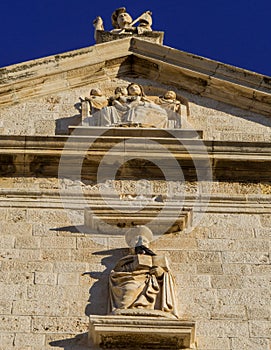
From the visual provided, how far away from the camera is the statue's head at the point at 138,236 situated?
36.7 ft

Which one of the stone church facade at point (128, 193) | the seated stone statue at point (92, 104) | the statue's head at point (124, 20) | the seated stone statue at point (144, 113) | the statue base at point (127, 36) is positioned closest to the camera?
the stone church facade at point (128, 193)

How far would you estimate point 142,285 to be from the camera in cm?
1054

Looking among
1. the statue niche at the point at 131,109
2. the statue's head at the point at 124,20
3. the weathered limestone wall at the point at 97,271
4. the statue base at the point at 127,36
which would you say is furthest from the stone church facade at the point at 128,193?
the statue's head at the point at 124,20

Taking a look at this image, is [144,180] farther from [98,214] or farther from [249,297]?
→ [249,297]

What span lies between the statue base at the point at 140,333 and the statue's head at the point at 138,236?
1.30m

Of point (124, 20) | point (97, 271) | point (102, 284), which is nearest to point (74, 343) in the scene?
point (102, 284)

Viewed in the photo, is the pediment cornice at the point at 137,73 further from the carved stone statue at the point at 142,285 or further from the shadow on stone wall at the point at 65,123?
the carved stone statue at the point at 142,285

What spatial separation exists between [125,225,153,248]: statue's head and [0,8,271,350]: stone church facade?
0.09 meters

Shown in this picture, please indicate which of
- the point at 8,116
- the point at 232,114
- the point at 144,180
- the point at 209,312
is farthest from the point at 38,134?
→ the point at 209,312

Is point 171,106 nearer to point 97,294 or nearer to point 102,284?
point 102,284

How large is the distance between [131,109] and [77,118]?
0.61 meters

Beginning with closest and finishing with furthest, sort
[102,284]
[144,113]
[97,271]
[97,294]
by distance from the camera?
[97,294] → [102,284] → [97,271] → [144,113]

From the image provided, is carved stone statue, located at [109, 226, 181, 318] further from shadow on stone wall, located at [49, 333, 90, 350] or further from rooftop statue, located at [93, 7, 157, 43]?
rooftop statue, located at [93, 7, 157, 43]

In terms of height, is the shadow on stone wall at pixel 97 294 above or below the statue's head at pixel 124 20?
below
